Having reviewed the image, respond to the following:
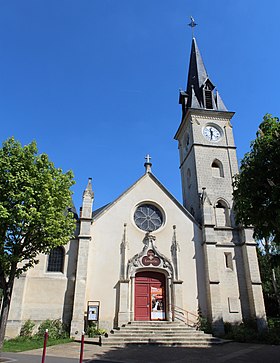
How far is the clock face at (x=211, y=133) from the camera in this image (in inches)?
989

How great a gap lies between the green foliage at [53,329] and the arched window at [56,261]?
2.95 metres

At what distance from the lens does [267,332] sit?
16.1 metres

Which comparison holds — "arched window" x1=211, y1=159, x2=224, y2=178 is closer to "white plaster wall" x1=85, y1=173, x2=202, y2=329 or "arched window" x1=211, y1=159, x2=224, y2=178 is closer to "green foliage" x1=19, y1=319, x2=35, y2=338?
"white plaster wall" x1=85, y1=173, x2=202, y2=329

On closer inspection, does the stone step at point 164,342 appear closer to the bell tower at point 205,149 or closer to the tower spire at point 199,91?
the bell tower at point 205,149

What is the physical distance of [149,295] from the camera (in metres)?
17.9

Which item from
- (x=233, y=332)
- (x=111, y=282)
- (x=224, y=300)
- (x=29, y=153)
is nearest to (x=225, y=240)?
(x=224, y=300)

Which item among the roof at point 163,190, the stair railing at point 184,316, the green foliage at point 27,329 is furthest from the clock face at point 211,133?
the green foliage at point 27,329

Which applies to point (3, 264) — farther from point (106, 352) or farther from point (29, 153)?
point (106, 352)

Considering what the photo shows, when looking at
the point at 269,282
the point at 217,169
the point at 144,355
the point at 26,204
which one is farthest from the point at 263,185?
the point at 269,282

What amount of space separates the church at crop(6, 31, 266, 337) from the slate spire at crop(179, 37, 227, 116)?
8.80 metres

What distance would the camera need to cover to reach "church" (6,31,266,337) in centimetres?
1677

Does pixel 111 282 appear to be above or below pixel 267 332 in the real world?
above

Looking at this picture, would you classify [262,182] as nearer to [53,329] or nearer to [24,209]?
[24,209]

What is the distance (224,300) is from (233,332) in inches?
91.4
